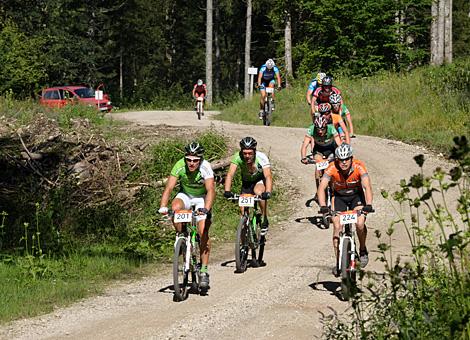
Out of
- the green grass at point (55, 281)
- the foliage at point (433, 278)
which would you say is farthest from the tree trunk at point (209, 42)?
the foliage at point (433, 278)

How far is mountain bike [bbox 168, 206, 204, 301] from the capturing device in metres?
10.2

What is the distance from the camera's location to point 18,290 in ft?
36.9

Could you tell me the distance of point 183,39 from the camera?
71750mm

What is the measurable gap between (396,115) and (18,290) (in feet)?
53.5


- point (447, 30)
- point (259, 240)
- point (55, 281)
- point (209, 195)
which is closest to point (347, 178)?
point (209, 195)

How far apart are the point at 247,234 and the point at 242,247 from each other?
23 centimetres

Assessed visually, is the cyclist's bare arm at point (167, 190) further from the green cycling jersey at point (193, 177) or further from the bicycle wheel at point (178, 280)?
the bicycle wheel at point (178, 280)

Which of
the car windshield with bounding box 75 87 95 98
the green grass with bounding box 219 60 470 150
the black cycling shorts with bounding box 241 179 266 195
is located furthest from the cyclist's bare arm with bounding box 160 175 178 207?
the car windshield with bounding box 75 87 95 98

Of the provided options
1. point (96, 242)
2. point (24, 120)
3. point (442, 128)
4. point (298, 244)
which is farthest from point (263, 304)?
point (442, 128)

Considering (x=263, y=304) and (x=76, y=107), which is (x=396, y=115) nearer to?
(x=76, y=107)

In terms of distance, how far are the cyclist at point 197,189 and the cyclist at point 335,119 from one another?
183 inches

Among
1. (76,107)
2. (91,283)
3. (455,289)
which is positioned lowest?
(91,283)

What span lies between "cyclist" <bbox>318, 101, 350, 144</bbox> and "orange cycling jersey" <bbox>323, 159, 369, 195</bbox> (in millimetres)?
4287

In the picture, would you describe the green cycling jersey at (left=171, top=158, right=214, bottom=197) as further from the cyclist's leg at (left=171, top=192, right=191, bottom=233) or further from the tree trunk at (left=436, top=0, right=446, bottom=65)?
the tree trunk at (left=436, top=0, right=446, bottom=65)
